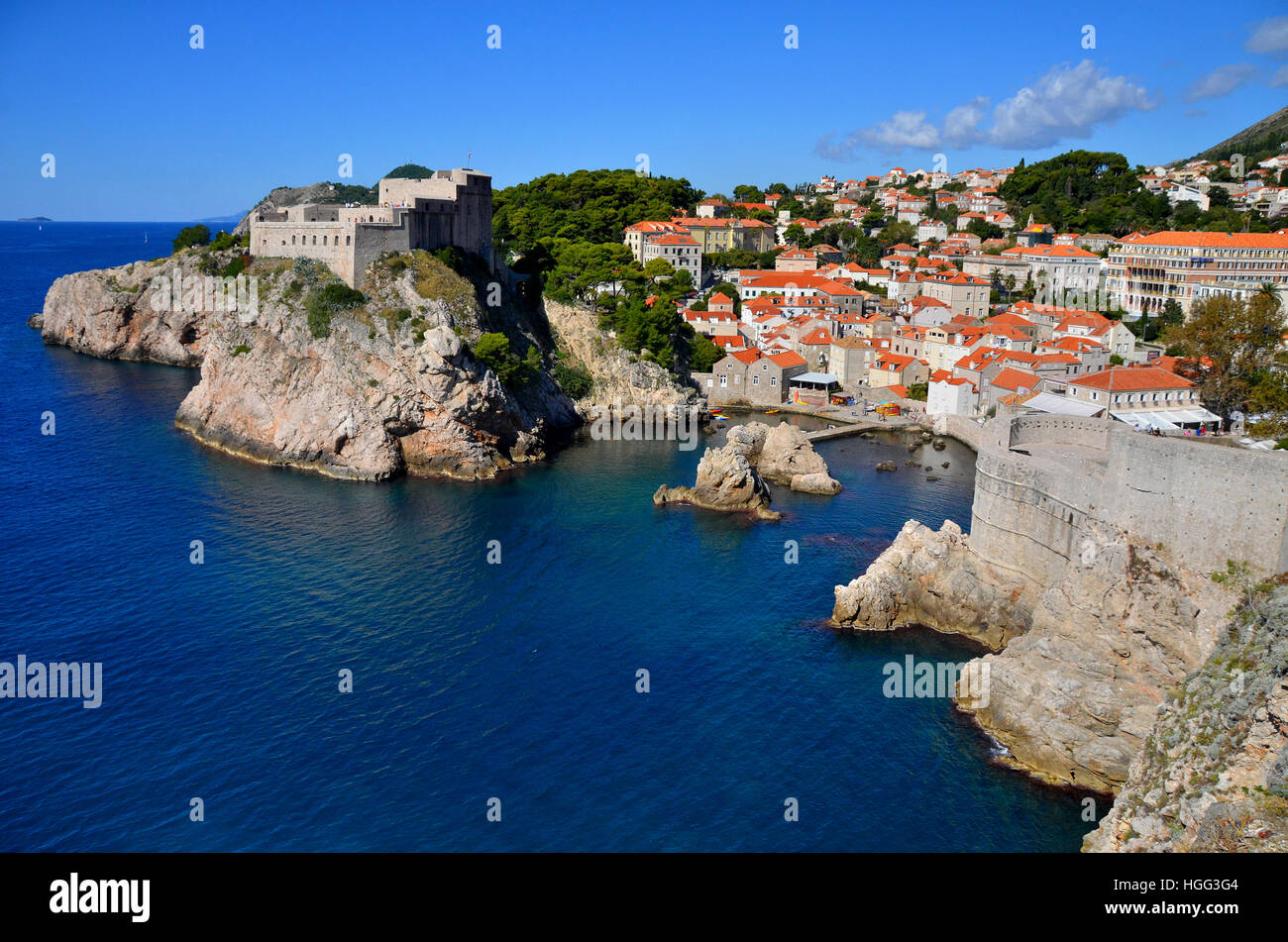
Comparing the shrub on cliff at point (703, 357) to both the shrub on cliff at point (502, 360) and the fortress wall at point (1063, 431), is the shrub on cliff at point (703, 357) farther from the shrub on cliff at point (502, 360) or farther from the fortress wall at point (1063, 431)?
the fortress wall at point (1063, 431)

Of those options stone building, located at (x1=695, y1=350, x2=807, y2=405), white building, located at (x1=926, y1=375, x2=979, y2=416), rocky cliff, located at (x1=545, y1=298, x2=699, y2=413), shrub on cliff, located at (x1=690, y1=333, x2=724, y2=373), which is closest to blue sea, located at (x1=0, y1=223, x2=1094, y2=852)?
white building, located at (x1=926, y1=375, x2=979, y2=416)

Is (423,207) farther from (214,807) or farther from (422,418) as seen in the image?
(214,807)

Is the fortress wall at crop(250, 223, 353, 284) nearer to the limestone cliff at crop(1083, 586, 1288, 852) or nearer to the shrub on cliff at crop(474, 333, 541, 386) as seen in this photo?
the shrub on cliff at crop(474, 333, 541, 386)

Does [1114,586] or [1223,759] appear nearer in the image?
[1223,759]

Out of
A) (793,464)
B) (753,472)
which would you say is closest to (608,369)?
(793,464)

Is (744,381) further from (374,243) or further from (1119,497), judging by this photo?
(1119,497)

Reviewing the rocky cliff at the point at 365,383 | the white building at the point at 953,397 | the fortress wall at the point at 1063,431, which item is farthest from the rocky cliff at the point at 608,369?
the fortress wall at the point at 1063,431
